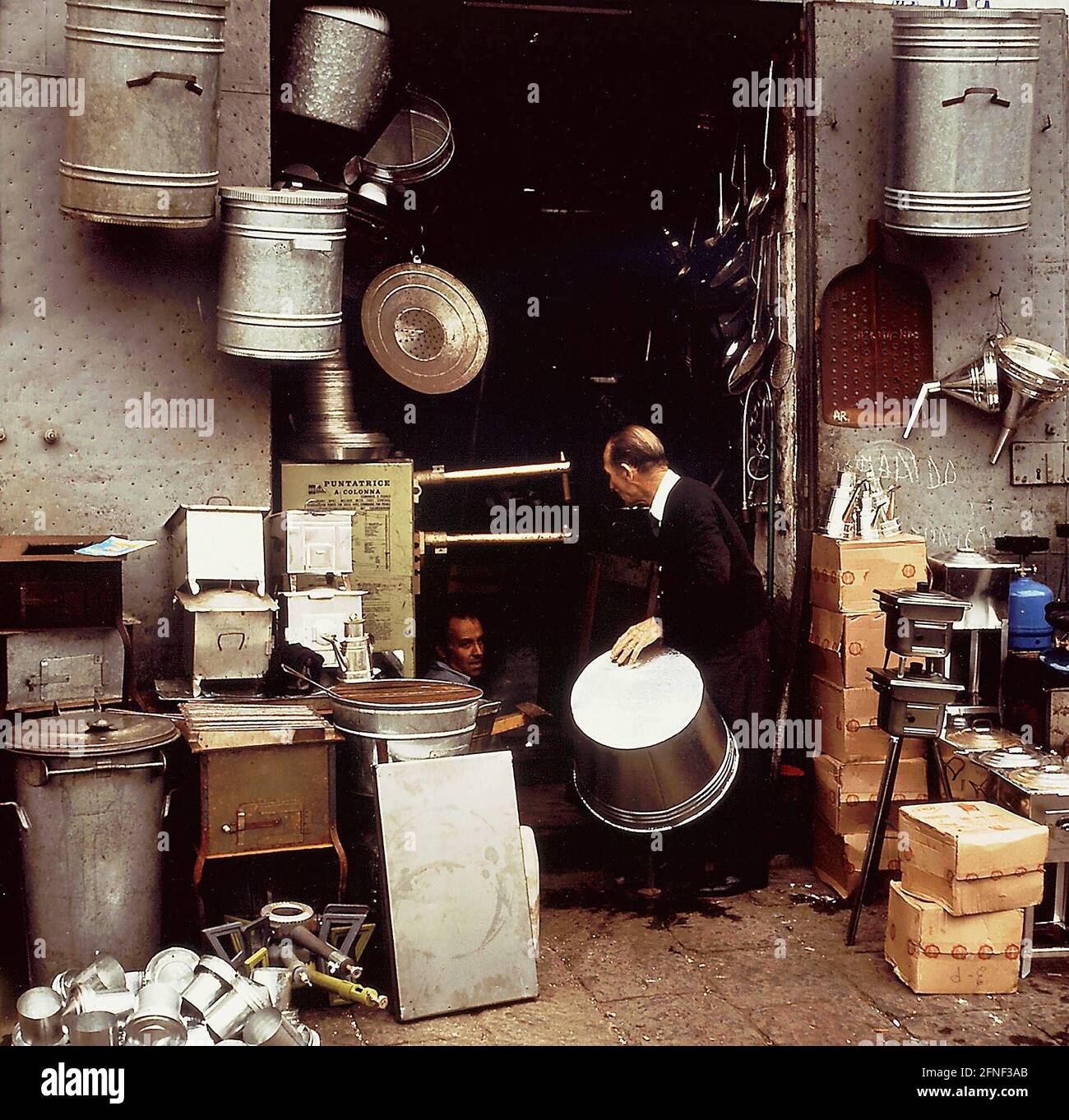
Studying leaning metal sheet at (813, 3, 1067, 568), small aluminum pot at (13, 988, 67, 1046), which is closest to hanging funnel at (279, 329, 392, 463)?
leaning metal sheet at (813, 3, 1067, 568)

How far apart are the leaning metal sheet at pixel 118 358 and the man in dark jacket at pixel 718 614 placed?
1761 millimetres

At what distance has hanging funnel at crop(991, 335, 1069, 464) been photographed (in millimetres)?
5629

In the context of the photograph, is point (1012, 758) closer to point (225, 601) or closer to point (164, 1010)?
point (225, 601)

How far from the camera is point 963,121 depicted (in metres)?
5.33

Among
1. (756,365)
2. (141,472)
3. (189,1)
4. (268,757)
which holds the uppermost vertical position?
(189,1)

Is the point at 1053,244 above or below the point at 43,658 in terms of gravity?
above

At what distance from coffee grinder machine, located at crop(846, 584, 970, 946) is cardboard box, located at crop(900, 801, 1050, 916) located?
28cm

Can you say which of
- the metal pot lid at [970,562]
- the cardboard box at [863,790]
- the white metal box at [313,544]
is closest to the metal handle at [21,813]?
the white metal box at [313,544]

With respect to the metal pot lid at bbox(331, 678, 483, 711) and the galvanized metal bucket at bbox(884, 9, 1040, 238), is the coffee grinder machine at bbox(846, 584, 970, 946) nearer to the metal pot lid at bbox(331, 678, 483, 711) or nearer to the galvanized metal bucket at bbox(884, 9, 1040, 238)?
the metal pot lid at bbox(331, 678, 483, 711)

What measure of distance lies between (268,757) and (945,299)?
13.0 feet

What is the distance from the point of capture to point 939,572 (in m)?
5.50

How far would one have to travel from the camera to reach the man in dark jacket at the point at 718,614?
204 inches
